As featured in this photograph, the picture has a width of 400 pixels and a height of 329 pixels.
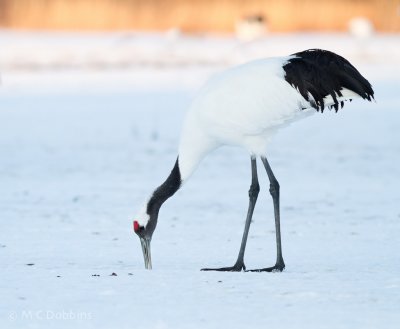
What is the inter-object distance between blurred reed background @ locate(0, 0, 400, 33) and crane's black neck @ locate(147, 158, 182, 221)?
24397 mm

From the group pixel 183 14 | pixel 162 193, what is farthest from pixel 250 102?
pixel 183 14

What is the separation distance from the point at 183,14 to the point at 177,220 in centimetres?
2612

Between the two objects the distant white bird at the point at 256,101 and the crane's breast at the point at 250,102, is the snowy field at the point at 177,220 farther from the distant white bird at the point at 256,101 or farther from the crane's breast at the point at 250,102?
the crane's breast at the point at 250,102

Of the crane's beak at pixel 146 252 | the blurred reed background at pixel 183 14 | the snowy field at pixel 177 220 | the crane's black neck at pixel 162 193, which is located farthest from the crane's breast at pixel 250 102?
the blurred reed background at pixel 183 14

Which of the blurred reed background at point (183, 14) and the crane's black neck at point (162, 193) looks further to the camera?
the blurred reed background at point (183, 14)

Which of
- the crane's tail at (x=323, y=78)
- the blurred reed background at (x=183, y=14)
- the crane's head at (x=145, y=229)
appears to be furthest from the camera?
the blurred reed background at (x=183, y=14)

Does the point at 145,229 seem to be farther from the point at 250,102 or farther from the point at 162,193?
the point at 250,102

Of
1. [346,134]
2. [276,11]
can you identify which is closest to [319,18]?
[276,11]

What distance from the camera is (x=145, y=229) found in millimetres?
5664

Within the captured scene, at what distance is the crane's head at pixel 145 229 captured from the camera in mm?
5570

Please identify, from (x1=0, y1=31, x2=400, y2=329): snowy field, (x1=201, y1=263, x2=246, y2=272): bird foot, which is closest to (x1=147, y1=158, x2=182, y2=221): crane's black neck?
(x1=0, y1=31, x2=400, y2=329): snowy field

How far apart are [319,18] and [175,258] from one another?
90.7ft

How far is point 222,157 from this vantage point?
10258 mm

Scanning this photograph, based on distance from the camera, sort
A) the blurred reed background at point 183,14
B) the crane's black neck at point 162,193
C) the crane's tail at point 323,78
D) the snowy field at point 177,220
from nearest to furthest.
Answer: the snowy field at point 177,220 → the crane's tail at point 323,78 → the crane's black neck at point 162,193 → the blurred reed background at point 183,14
